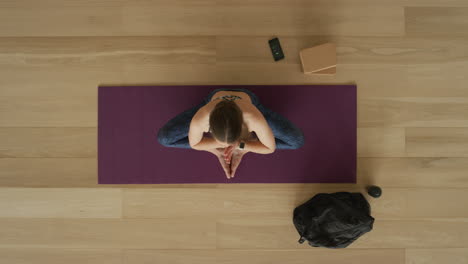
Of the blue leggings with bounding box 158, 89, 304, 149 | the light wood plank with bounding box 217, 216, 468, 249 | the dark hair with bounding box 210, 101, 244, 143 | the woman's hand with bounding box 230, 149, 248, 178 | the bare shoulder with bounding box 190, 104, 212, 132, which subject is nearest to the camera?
the dark hair with bounding box 210, 101, 244, 143

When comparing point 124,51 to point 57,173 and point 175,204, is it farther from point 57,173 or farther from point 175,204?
point 175,204

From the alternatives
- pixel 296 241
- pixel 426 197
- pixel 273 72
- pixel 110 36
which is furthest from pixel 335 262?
pixel 110 36

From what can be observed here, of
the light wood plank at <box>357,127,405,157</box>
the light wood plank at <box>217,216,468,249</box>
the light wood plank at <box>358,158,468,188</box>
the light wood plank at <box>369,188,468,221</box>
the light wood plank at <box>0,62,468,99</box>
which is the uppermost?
the light wood plank at <box>0,62,468,99</box>

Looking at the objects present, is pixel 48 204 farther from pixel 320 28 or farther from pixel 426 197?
pixel 426 197

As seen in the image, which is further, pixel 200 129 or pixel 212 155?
pixel 212 155

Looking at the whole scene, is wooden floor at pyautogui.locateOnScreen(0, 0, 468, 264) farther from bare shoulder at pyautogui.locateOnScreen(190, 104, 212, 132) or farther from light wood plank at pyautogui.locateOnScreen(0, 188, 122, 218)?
bare shoulder at pyautogui.locateOnScreen(190, 104, 212, 132)

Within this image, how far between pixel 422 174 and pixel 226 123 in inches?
54.1

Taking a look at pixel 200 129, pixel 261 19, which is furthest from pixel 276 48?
pixel 200 129

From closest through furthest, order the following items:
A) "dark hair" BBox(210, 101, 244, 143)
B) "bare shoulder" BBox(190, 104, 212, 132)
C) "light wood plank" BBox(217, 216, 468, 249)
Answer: "dark hair" BBox(210, 101, 244, 143), "bare shoulder" BBox(190, 104, 212, 132), "light wood plank" BBox(217, 216, 468, 249)

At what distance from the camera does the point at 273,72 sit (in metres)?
1.82

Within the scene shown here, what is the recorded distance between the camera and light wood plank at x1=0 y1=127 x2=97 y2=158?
1818 mm

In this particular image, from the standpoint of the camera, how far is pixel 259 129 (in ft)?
4.62

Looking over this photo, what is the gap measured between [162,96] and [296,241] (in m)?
1.21

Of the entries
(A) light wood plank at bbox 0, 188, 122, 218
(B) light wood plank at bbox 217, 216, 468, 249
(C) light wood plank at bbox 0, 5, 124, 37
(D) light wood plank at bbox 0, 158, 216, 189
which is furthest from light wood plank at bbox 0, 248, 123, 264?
(C) light wood plank at bbox 0, 5, 124, 37
